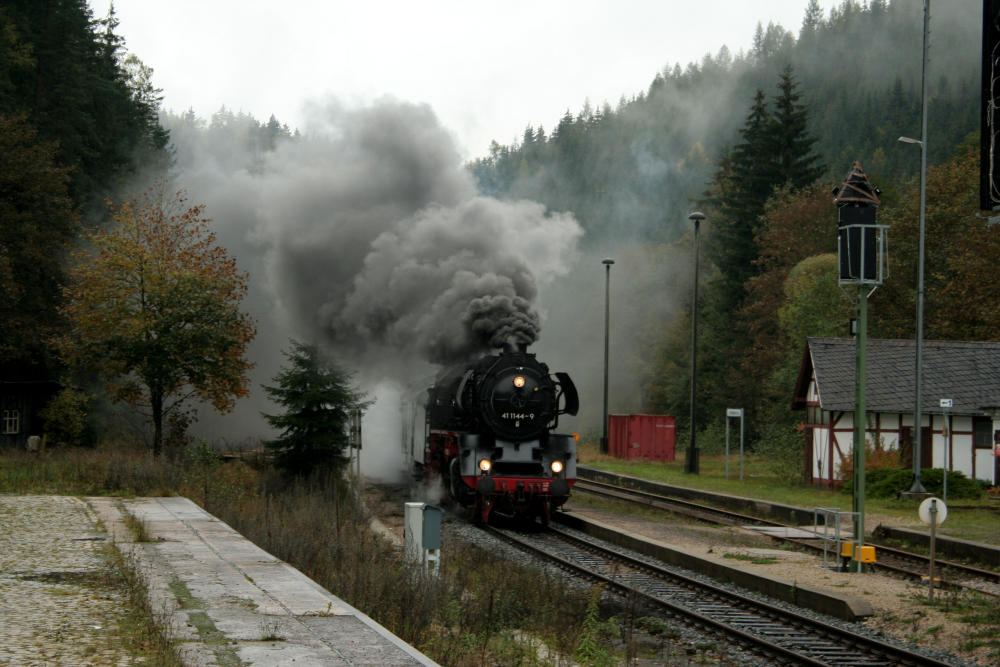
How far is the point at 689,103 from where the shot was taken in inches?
5743

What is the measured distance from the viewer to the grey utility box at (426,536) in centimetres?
1029

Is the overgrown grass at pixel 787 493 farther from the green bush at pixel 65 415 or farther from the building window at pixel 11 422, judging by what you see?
the building window at pixel 11 422

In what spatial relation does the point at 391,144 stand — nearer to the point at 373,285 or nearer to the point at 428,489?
the point at 373,285

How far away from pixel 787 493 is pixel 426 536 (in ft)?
49.5

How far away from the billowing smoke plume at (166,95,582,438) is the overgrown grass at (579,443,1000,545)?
23.8 ft

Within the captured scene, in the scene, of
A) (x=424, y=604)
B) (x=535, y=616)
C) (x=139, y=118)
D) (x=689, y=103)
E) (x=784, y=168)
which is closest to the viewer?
(x=424, y=604)

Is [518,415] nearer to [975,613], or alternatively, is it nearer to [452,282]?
[452,282]

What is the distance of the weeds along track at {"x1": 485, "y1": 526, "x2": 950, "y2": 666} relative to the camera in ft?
27.1

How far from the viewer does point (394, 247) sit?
67.2ft

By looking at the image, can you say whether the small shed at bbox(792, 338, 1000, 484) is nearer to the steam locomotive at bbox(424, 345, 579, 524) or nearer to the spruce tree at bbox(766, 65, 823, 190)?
the steam locomotive at bbox(424, 345, 579, 524)

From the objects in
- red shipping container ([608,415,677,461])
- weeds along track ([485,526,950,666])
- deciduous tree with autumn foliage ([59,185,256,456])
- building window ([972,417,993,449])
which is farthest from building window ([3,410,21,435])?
building window ([972,417,993,449])

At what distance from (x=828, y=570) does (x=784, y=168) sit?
42561 millimetres

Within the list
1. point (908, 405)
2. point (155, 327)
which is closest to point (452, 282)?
point (155, 327)

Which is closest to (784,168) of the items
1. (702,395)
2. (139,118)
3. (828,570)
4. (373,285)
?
(702,395)
